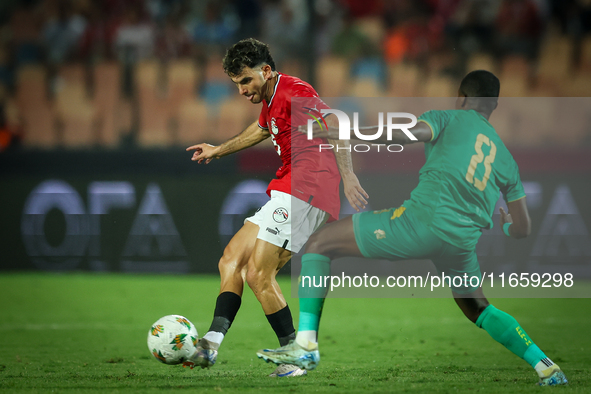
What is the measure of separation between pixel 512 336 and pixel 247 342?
238 centimetres

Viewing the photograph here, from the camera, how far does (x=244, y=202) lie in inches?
364

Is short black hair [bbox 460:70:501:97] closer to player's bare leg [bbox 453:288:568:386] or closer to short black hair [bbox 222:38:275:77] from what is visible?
player's bare leg [bbox 453:288:568:386]

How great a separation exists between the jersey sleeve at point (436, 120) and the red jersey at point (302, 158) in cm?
67

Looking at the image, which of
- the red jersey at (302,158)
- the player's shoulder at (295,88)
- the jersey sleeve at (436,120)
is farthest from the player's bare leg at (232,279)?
the jersey sleeve at (436,120)

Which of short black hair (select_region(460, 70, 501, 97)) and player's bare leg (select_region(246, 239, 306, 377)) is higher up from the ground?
short black hair (select_region(460, 70, 501, 97))

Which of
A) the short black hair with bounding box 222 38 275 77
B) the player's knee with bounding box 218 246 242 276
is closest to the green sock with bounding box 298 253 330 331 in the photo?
the player's knee with bounding box 218 246 242 276

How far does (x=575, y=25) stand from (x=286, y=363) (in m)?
9.08

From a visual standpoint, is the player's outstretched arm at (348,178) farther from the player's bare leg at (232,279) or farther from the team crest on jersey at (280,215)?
the player's bare leg at (232,279)

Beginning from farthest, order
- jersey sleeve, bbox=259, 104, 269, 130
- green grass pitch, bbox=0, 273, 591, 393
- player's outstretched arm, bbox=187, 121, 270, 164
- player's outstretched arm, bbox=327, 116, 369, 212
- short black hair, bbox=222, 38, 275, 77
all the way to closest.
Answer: player's outstretched arm, bbox=187, 121, 270, 164, jersey sleeve, bbox=259, 104, 269, 130, short black hair, bbox=222, 38, 275, 77, player's outstretched arm, bbox=327, 116, 369, 212, green grass pitch, bbox=0, 273, 591, 393

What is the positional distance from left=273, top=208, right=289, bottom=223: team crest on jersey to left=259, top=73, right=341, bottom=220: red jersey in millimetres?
132

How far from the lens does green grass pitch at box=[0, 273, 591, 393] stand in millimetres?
4125

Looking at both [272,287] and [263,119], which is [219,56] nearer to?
[263,119]

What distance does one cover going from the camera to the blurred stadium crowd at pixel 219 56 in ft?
35.3

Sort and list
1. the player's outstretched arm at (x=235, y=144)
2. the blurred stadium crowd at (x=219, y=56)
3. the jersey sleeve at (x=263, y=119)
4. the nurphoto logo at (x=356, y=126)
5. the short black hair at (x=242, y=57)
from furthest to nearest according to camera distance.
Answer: the blurred stadium crowd at (x=219, y=56)
the player's outstretched arm at (x=235, y=144)
the jersey sleeve at (x=263, y=119)
the short black hair at (x=242, y=57)
the nurphoto logo at (x=356, y=126)
